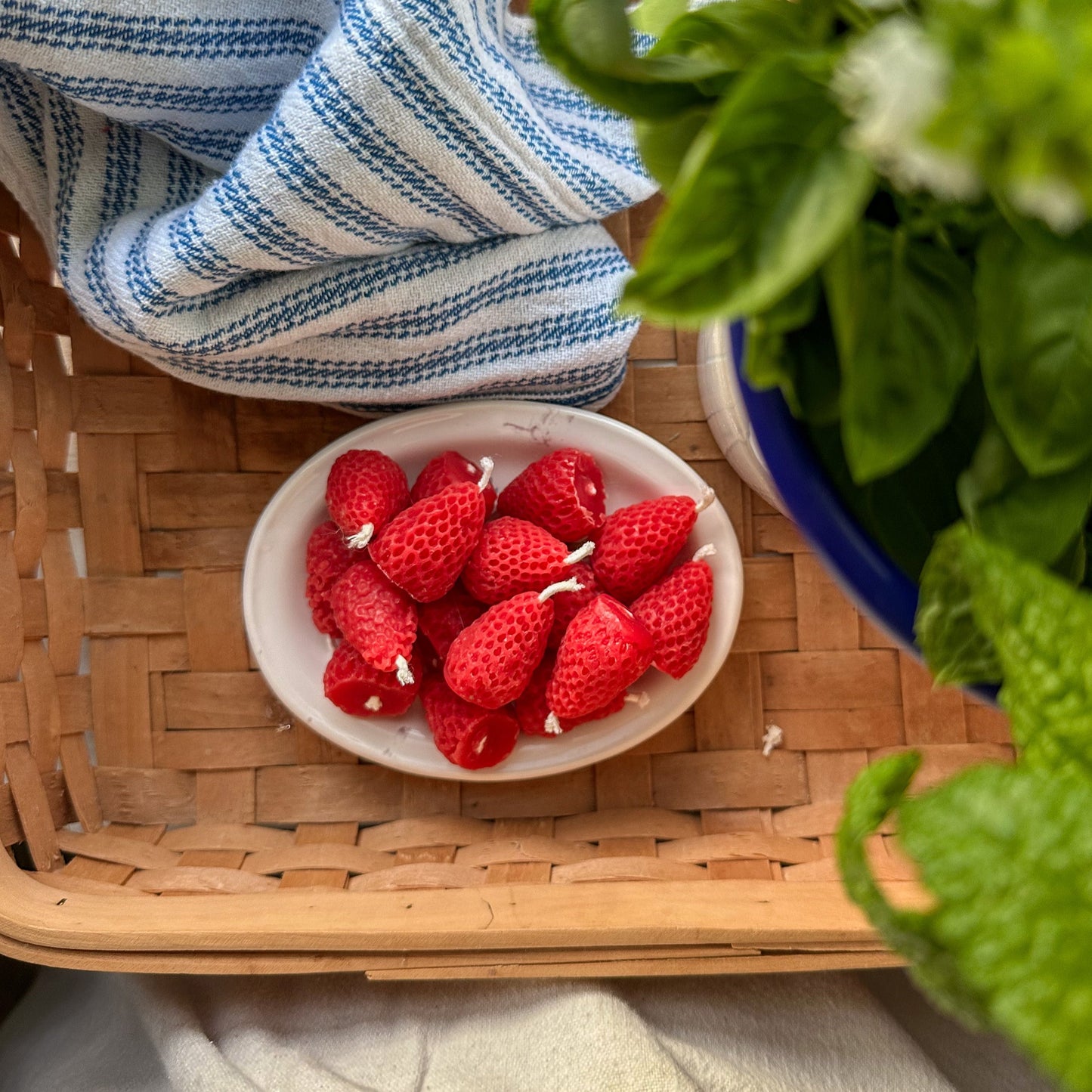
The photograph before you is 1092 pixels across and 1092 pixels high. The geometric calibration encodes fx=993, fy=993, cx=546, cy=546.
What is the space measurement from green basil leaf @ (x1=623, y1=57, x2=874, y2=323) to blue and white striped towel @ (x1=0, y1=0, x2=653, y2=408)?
32 cm

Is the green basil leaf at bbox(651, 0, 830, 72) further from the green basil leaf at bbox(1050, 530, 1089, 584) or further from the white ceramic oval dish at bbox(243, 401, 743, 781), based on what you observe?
the white ceramic oval dish at bbox(243, 401, 743, 781)

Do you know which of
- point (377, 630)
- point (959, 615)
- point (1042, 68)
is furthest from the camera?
point (377, 630)

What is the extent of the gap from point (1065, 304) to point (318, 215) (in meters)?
0.38

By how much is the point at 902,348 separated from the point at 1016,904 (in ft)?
0.41

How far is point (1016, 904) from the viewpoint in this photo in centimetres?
20

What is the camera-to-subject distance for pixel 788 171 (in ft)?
0.65

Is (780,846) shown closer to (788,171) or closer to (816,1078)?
(816,1078)

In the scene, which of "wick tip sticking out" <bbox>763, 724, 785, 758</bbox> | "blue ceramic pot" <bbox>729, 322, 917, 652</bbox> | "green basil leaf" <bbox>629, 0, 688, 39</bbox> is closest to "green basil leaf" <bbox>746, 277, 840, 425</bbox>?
"blue ceramic pot" <bbox>729, 322, 917, 652</bbox>

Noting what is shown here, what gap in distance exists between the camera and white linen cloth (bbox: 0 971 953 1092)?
1.93 ft

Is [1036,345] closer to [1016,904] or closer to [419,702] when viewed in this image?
[1016,904]

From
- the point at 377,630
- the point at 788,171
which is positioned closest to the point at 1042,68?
the point at 788,171

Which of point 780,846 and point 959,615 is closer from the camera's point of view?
point 959,615

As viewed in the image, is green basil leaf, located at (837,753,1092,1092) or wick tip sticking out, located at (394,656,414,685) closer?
green basil leaf, located at (837,753,1092,1092)

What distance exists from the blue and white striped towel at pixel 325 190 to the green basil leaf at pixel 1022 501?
0.34 meters
